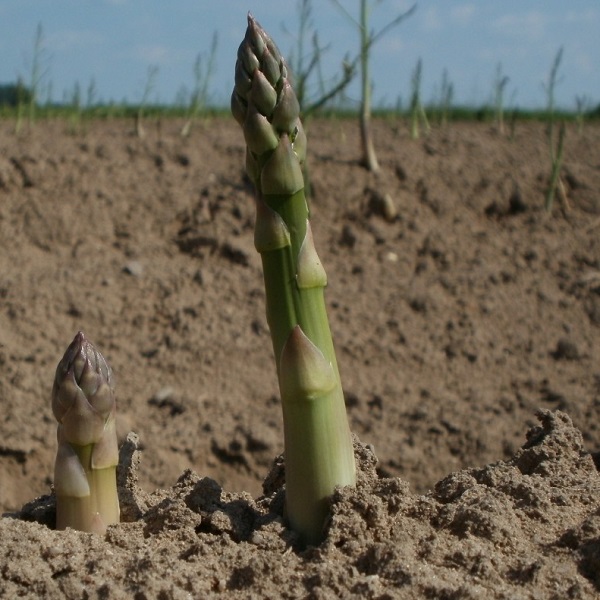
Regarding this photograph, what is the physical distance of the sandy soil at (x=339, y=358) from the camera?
191cm

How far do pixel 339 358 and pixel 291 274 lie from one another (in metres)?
2.75

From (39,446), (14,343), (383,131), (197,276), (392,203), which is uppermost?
(383,131)

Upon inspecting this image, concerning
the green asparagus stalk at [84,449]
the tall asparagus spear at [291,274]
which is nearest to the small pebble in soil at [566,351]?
the tall asparagus spear at [291,274]

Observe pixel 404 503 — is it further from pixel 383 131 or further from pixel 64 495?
pixel 383 131

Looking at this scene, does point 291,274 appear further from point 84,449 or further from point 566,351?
point 566,351

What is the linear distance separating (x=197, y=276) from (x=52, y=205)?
1.17 m

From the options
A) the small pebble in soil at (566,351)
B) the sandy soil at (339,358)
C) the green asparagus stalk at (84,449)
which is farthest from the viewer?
the small pebble in soil at (566,351)

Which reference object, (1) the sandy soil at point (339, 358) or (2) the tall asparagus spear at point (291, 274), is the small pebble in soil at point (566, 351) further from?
(2) the tall asparagus spear at point (291, 274)

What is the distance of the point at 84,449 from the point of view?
2.10m

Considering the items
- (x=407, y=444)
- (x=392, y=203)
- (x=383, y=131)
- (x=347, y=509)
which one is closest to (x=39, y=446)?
(x=407, y=444)

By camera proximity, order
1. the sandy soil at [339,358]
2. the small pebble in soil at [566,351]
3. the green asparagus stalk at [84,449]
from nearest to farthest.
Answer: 1. the sandy soil at [339,358]
2. the green asparagus stalk at [84,449]
3. the small pebble in soil at [566,351]

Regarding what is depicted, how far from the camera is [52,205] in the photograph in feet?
18.9

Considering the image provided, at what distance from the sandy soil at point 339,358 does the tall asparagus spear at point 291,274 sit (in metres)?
0.11

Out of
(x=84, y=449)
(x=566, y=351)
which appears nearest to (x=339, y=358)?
(x=566, y=351)
